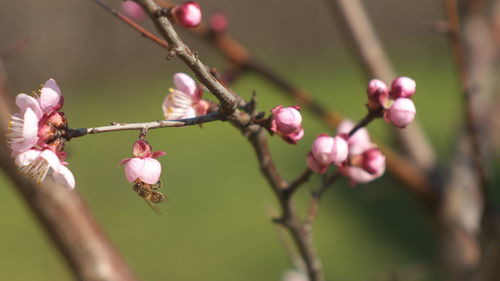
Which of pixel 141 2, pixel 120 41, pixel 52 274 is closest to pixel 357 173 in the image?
pixel 141 2

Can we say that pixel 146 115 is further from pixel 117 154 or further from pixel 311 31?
pixel 311 31

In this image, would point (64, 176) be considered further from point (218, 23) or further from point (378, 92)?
point (218, 23)

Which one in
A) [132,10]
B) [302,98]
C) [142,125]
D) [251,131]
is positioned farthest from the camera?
[132,10]

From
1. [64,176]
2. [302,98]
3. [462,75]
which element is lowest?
[64,176]

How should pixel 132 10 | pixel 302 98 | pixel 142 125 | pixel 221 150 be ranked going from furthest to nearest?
pixel 221 150 < pixel 132 10 < pixel 302 98 < pixel 142 125

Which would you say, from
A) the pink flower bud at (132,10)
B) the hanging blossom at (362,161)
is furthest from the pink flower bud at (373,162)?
the pink flower bud at (132,10)

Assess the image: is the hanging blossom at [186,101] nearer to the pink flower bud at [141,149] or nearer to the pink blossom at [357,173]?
the pink flower bud at [141,149]

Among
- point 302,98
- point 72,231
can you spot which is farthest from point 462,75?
point 72,231
